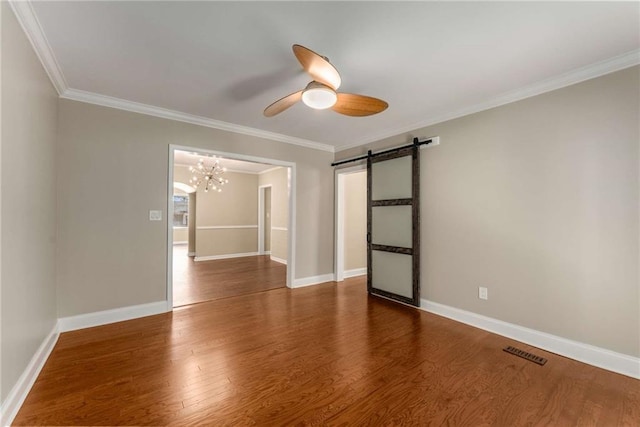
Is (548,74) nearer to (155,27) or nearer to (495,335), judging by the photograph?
(495,335)

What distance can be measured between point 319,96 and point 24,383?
2.89 meters

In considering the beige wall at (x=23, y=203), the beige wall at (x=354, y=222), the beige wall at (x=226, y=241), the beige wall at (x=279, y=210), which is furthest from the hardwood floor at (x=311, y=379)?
the beige wall at (x=226, y=241)

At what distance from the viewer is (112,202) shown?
10.1 ft

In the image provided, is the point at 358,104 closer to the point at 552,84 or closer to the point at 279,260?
the point at 552,84

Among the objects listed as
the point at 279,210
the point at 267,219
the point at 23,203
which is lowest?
the point at 267,219

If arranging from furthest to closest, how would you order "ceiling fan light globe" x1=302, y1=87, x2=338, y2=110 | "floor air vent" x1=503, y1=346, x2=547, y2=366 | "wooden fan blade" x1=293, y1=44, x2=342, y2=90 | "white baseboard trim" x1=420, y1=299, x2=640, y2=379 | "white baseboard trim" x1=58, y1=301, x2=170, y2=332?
1. "white baseboard trim" x1=58, y1=301, x2=170, y2=332
2. "floor air vent" x1=503, y1=346, x2=547, y2=366
3. "white baseboard trim" x1=420, y1=299, x2=640, y2=379
4. "ceiling fan light globe" x1=302, y1=87, x2=338, y2=110
5. "wooden fan blade" x1=293, y1=44, x2=342, y2=90

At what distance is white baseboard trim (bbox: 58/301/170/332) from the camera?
9.27ft

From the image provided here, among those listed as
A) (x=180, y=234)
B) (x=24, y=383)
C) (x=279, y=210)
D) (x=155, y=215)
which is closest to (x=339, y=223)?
(x=279, y=210)

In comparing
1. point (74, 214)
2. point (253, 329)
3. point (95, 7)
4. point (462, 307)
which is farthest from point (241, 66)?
point (462, 307)

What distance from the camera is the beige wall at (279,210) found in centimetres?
717

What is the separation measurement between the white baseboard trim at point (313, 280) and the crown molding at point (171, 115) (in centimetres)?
240

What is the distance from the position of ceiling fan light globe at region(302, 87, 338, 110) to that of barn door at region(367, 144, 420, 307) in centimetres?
197

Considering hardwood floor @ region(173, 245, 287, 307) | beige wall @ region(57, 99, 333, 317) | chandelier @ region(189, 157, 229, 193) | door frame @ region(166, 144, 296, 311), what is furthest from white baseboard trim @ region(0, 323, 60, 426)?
chandelier @ region(189, 157, 229, 193)

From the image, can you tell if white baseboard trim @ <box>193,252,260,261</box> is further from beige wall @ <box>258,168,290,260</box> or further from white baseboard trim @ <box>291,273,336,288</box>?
white baseboard trim @ <box>291,273,336,288</box>
